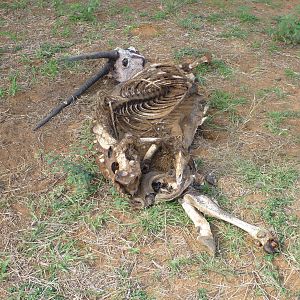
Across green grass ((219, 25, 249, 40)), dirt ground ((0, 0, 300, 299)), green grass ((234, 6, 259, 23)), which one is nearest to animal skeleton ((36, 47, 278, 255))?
dirt ground ((0, 0, 300, 299))

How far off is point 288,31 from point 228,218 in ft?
11.0

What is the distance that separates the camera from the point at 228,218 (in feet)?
9.97

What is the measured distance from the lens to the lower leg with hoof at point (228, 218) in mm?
2904

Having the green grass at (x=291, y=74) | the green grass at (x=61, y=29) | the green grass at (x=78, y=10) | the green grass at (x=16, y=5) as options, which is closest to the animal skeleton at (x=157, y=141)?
the green grass at (x=291, y=74)

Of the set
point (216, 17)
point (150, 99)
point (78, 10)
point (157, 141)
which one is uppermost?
point (157, 141)

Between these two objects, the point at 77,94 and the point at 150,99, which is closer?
the point at 150,99

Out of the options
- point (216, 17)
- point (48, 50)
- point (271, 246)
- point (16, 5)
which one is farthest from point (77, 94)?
point (216, 17)

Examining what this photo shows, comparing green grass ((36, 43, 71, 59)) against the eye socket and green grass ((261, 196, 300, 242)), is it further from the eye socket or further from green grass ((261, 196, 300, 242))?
green grass ((261, 196, 300, 242))

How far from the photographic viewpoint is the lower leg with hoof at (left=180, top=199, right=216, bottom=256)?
2.90 metres

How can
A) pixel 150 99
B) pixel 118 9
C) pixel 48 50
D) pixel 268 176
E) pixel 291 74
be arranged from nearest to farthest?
pixel 268 176 < pixel 150 99 < pixel 291 74 < pixel 48 50 < pixel 118 9

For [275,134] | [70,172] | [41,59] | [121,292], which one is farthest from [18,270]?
[41,59]

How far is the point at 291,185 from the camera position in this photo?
3447mm

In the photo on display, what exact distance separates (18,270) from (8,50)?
121 inches

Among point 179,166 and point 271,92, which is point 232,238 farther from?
point 271,92
